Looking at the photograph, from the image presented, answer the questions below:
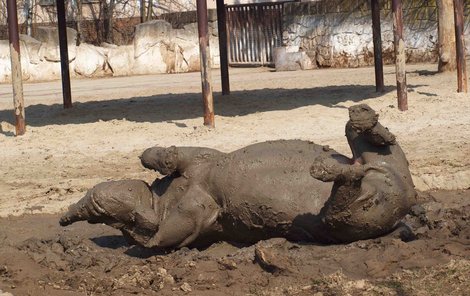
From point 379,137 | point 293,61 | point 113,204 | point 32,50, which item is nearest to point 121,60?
point 32,50

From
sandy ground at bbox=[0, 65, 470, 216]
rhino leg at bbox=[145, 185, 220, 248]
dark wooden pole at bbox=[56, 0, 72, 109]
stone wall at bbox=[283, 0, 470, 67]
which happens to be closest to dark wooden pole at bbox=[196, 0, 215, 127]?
sandy ground at bbox=[0, 65, 470, 216]

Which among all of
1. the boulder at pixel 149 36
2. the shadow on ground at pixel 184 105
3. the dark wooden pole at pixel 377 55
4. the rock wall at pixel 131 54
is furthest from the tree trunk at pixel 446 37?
the boulder at pixel 149 36

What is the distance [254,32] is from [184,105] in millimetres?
13239

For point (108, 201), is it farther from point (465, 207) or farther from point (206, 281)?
point (465, 207)

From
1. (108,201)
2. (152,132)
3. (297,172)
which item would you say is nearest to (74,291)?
(108,201)

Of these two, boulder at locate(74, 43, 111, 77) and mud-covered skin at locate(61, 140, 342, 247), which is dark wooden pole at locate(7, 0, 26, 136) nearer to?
mud-covered skin at locate(61, 140, 342, 247)

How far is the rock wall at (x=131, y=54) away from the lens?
28109mm

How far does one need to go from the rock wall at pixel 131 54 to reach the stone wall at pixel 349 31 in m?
3.02

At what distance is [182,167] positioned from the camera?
6402 millimetres

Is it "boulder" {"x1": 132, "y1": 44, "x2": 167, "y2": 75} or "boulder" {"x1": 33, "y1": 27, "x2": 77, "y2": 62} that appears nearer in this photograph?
"boulder" {"x1": 33, "y1": 27, "x2": 77, "y2": 62}

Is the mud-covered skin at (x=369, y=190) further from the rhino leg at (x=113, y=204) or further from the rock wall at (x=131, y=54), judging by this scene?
the rock wall at (x=131, y=54)

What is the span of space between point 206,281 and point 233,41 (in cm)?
2419

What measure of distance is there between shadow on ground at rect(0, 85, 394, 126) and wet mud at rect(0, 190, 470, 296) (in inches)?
312

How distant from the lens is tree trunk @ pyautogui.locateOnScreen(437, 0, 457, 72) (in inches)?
739
